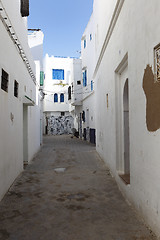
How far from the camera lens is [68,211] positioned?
14.2ft

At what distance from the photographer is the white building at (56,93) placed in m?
30.7

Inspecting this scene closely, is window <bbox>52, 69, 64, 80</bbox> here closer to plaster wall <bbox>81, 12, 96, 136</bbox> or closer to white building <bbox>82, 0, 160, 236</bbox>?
plaster wall <bbox>81, 12, 96, 136</bbox>

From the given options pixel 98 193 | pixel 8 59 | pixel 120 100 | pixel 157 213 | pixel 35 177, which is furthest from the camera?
pixel 35 177

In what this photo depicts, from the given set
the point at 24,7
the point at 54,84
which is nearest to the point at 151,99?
the point at 24,7

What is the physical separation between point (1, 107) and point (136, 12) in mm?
3249

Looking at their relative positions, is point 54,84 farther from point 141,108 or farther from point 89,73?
point 141,108

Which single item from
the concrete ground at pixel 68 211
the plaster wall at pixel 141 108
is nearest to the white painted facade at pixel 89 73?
the concrete ground at pixel 68 211

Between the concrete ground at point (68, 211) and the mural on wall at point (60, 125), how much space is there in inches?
935

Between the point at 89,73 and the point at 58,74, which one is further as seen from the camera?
the point at 58,74

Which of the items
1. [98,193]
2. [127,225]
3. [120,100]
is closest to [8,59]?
[120,100]

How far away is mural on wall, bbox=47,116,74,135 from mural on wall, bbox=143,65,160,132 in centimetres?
2760

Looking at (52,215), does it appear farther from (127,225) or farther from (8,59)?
(8,59)

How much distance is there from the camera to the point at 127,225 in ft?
11.9

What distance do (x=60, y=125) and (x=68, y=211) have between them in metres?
26.9
